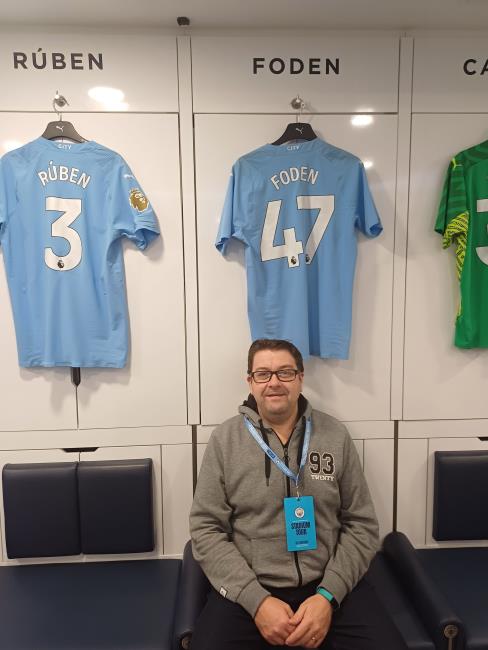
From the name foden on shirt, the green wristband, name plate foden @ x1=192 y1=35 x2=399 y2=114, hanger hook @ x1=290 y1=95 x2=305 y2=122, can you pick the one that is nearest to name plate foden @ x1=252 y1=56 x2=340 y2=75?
name plate foden @ x1=192 y1=35 x2=399 y2=114

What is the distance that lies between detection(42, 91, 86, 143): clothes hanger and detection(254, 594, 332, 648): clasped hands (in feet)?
6.73

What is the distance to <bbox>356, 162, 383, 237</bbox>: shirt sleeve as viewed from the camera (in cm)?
217

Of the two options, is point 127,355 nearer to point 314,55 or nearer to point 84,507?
point 84,507

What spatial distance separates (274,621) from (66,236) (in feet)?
5.73

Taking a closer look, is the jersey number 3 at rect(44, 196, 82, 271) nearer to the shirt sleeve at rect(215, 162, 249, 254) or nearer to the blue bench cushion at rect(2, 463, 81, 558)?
the shirt sleeve at rect(215, 162, 249, 254)

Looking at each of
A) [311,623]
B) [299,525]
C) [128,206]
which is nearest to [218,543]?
[299,525]

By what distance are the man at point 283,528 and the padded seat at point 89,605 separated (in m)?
0.26

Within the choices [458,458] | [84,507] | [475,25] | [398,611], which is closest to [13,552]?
[84,507]

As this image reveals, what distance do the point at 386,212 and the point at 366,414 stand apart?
99 cm

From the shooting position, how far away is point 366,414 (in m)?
2.36

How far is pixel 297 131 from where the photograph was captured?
216 cm

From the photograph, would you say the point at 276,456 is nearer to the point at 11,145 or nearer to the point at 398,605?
the point at 398,605

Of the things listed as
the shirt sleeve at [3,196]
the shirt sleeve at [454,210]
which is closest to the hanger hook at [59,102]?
the shirt sleeve at [3,196]

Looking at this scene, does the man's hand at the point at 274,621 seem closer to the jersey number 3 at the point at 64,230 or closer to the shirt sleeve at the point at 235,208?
the shirt sleeve at the point at 235,208
